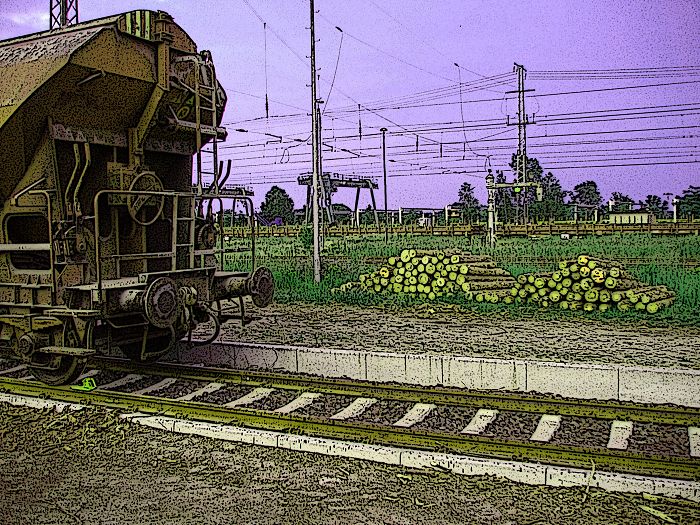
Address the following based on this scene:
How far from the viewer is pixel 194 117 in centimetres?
862

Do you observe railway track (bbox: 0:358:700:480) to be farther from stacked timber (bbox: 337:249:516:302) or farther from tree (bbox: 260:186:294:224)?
tree (bbox: 260:186:294:224)

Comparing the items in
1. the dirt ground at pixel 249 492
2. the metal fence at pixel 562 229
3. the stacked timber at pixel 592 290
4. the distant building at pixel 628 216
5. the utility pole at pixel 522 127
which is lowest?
the dirt ground at pixel 249 492

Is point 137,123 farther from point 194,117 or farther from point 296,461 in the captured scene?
point 296,461

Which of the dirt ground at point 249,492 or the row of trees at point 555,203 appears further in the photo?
the row of trees at point 555,203

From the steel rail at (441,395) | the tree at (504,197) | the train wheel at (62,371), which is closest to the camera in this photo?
the steel rail at (441,395)

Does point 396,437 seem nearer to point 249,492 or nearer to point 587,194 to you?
point 249,492

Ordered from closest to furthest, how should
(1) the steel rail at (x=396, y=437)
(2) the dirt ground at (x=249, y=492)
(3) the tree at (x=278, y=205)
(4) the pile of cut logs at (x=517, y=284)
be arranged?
(2) the dirt ground at (x=249, y=492)
(1) the steel rail at (x=396, y=437)
(4) the pile of cut logs at (x=517, y=284)
(3) the tree at (x=278, y=205)

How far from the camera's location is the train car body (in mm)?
7289

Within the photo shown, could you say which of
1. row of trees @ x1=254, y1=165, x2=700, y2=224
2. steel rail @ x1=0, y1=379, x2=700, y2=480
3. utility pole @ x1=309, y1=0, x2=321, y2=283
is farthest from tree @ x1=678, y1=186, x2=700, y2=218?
steel rail @ x1=0, y1=379, x2=700, y2=480

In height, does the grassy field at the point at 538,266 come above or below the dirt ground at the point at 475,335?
above

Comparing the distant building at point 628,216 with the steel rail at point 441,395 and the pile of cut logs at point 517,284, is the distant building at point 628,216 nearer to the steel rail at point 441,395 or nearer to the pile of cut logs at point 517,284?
the pile of cut logs at point 517,284

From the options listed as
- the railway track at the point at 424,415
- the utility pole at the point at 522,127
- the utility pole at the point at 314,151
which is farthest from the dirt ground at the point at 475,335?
the utility pole at the point at 522,127

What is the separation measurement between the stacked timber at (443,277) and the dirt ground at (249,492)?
9438 millimetres

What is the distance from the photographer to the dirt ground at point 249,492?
479 centimetres
